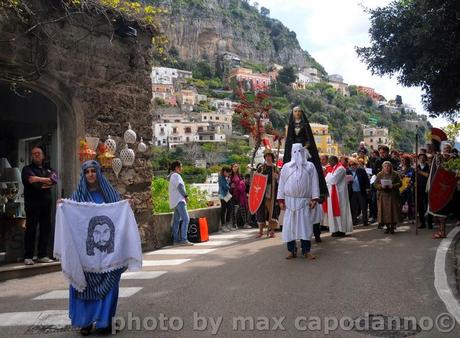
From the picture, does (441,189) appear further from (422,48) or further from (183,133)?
(183,133)

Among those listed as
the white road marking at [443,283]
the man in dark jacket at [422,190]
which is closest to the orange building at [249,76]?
the man in dark jacket at [422,190]

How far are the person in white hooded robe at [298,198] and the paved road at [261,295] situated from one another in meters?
0.36

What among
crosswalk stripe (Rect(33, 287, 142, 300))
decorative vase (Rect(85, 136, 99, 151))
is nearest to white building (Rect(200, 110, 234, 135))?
decorative vase (Rect(85, 136, 99, 151))

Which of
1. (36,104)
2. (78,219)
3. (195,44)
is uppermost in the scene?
(195,44)

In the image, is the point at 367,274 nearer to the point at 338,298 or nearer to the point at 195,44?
the point at 338,298

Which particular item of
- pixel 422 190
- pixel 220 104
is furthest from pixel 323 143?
pixel 422 190

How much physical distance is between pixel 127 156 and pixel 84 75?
1785 mm

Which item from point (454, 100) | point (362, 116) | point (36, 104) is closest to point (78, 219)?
point (36, 104)

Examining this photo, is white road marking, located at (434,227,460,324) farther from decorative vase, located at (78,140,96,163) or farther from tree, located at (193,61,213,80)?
tree, located at (193,61,213,80)

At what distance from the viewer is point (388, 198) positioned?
1070 centimetres

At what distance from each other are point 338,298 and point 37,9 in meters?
6.78

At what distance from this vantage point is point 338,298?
562 cm

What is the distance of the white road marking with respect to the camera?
514 cm

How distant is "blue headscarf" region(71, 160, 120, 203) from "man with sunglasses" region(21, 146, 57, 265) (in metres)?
3.29
